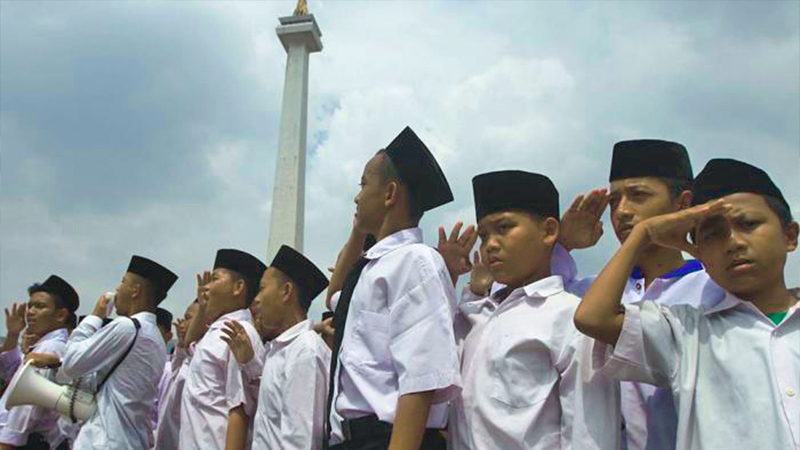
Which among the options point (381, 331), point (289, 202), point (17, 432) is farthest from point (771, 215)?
point (289, 202)

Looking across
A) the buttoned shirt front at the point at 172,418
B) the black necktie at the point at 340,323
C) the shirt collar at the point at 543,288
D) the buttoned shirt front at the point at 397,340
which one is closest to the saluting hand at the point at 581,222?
the shirt collar at the point at 543,288

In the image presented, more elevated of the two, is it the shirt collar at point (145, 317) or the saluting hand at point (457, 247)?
the saluting hand at point (457, 247)

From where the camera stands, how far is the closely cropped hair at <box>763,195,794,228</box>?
6.91 ft

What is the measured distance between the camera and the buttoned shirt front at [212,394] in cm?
391

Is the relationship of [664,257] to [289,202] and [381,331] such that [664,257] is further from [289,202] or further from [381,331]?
[289,202]

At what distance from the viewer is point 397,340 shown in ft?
7.78

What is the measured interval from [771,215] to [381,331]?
4.39 ft

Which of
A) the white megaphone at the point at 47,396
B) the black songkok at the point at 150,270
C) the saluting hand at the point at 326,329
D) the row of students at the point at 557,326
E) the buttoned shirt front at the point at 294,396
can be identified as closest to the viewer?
the row of students at the point at 557,326

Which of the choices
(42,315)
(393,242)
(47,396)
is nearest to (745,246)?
(393,242)

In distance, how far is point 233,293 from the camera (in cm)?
473

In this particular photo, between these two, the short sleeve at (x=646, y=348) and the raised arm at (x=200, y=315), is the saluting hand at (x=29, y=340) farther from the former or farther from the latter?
the short sleeve at (x=646, y=348)

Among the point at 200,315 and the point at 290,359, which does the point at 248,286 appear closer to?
the point at 200,315

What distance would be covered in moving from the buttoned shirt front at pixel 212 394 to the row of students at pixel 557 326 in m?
0.54

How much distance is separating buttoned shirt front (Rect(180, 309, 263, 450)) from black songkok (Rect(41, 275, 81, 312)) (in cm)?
259
